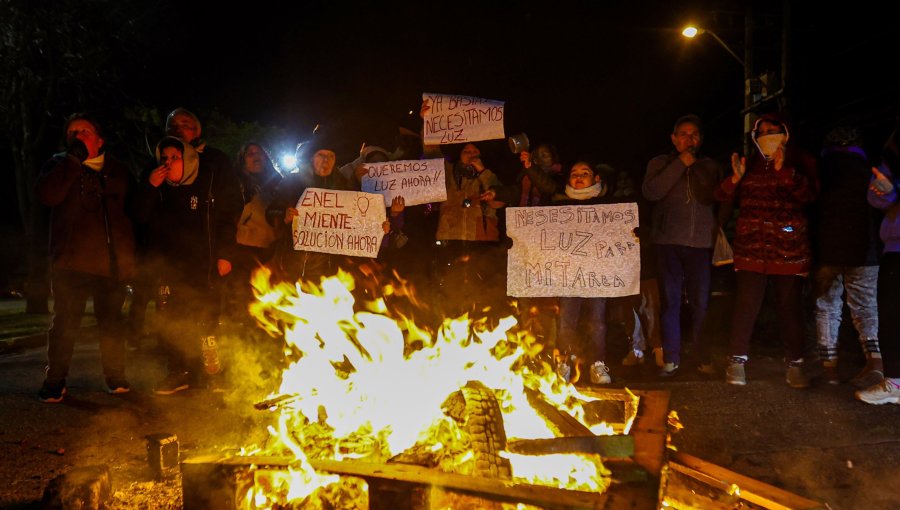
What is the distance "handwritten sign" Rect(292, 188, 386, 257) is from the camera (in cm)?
576

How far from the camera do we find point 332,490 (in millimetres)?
2625

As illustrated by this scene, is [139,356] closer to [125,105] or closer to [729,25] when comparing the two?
[125,105]

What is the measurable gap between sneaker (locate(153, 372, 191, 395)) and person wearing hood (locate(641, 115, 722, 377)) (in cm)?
465

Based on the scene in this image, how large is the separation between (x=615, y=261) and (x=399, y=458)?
3.59 m

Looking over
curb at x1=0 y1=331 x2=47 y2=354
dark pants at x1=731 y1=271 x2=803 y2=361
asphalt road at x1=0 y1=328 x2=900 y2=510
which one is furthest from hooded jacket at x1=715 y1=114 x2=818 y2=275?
curb at x1=0 y1=331 x2=47 y2=354

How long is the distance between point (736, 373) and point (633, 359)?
1346 mm

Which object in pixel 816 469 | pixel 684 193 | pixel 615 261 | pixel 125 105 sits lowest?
pixel 816 469

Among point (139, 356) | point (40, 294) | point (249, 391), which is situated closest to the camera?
point (249, 391)

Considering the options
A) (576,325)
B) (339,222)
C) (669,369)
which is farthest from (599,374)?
(339,222)

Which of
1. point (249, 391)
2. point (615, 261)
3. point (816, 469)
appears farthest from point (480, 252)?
point (816, 469)

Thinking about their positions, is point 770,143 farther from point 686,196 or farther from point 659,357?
point 659,357

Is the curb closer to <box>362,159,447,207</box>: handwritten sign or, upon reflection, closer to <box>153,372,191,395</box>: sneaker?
<box>153,372,191,395</box>: sneaker

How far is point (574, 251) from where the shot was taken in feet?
18.1

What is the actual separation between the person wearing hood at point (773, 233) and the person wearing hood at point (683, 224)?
0.27 m
